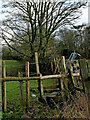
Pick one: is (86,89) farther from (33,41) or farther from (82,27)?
(82,27)

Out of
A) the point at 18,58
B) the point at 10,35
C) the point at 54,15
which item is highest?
the point at 54,15

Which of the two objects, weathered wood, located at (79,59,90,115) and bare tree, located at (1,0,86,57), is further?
bare tree, located at (1,0,86,57)

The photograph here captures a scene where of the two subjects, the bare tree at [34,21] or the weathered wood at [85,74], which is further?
the bare tree at [34,21]

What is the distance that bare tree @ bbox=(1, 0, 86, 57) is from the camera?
9.05 metres

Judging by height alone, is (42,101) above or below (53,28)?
below

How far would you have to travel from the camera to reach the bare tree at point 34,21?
905 cm

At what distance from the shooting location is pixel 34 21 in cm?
910

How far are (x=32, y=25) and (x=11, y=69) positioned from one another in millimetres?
2940

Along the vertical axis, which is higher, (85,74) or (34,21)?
(34,21)

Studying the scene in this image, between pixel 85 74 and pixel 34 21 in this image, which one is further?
pixel 34 21

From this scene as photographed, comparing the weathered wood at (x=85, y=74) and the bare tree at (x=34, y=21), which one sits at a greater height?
the bare tree at (x=34, y=21)

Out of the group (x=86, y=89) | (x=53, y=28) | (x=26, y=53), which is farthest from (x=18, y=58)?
(x=86, y=89)

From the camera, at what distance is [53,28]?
9.73 m

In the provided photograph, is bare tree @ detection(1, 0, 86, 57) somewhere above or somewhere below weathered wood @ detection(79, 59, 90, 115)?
above
